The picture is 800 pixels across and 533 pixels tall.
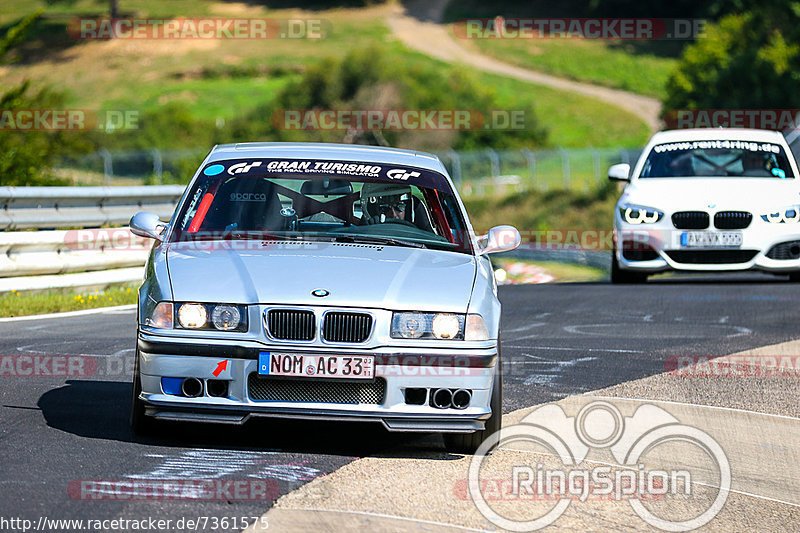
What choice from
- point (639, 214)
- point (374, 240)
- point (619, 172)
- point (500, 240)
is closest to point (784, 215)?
point (639, 214)

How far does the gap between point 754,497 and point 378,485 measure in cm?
170

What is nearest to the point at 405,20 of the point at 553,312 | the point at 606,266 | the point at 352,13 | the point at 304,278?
the point at 352,13

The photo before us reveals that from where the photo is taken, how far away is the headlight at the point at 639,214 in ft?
47.6

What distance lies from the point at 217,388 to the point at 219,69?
292 ft

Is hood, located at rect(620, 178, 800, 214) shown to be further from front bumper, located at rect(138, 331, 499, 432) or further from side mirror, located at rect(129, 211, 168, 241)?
front bumper, located at rect(138, 331, 499, 432)

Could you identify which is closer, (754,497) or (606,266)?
(754,497)

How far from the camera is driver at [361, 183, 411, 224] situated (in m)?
7.49

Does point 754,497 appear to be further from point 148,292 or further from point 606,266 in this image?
point 606,266

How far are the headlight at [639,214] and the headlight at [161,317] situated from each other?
9.21 meters

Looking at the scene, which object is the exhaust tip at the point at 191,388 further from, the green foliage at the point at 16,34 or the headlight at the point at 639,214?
the green foliage at the point at 16,34

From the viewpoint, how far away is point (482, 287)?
6.54 meters

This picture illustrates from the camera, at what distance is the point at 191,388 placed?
240 inches

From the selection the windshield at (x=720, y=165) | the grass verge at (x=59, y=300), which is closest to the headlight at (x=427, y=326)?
the grass verge at (x=59, y=300)

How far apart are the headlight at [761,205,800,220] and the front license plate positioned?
946 centimetres
